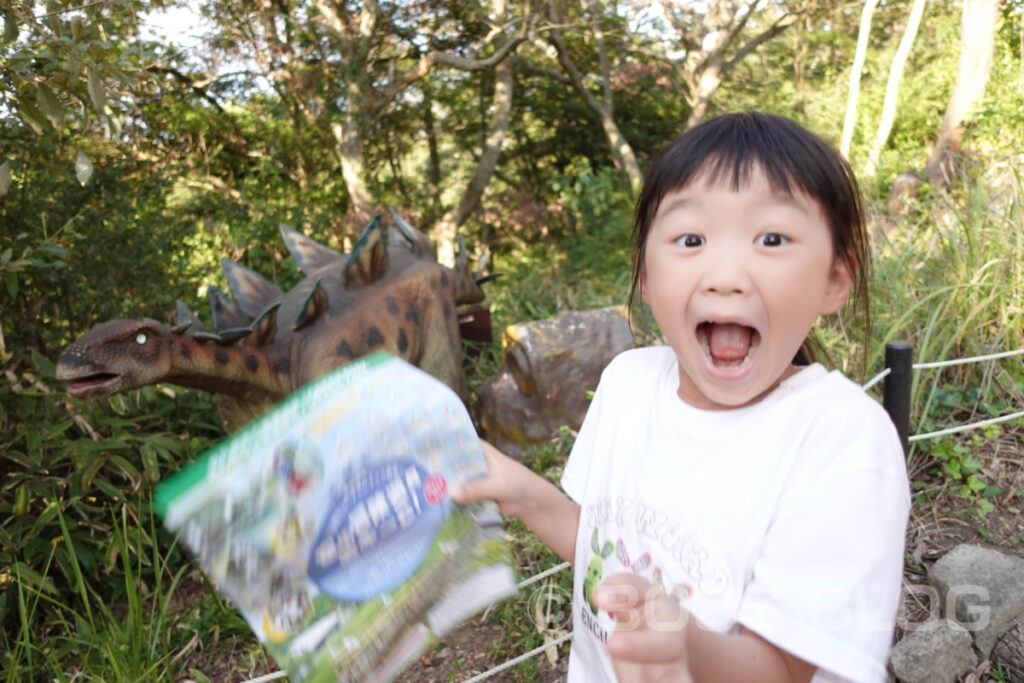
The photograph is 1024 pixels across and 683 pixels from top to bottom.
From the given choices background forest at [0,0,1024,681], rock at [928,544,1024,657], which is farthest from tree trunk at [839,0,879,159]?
rock at [928,544,1024,657]

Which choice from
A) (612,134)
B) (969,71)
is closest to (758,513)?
(969,71)

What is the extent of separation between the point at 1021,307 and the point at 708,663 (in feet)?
9.85

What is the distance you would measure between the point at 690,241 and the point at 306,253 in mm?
2692

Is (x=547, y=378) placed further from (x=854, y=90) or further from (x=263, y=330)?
(x=854, y=90)

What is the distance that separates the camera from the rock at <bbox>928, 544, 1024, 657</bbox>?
2.06 meters

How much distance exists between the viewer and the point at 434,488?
95cm

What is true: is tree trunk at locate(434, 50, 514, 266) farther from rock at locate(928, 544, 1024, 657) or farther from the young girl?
the young girl

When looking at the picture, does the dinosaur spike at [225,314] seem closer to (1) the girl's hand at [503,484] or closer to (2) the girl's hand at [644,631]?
(1) the girl's hand at [503,484]

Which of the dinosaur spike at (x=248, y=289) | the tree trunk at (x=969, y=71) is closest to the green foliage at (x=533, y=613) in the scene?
the dinosaur spike at (x=248, y=289)

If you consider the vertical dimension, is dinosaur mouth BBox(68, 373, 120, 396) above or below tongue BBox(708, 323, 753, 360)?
below

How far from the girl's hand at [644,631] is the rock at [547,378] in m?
2.88

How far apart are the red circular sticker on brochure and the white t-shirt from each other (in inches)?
9.5

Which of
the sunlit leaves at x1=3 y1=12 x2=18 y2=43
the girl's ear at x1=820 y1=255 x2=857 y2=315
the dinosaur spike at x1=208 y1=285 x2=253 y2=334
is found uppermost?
the sunlit leaves at x1=3 y1=12 x2=18 y2=43

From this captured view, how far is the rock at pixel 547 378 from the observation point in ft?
12.0
